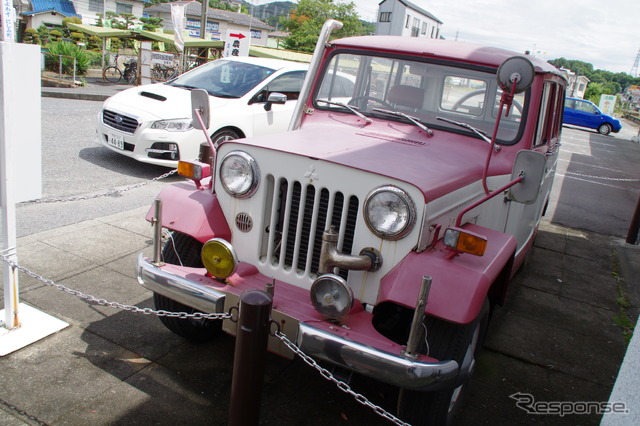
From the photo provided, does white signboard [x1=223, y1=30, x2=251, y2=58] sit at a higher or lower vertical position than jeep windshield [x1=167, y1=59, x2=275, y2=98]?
higher

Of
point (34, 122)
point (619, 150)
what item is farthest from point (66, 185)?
point (619, 150)

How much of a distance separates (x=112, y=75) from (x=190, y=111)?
50.3 ft

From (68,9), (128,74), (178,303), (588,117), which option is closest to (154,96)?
(178,303)

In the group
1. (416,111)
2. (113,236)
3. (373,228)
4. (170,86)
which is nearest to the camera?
(373,228)

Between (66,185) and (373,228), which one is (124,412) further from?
(66,185)

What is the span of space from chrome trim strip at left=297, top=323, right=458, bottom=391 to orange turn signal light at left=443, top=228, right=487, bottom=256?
21.3 inches

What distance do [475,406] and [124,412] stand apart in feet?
6.95

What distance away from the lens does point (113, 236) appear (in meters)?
5.50

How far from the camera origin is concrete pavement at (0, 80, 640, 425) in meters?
3.08

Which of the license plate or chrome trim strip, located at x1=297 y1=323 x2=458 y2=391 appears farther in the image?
the license plate

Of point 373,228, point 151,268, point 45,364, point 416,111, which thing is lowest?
point 45,364

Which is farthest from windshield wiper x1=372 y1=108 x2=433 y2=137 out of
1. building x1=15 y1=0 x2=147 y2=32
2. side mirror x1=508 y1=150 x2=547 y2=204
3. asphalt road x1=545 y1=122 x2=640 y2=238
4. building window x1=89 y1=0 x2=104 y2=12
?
building window x1=89 y1=0 x2=104 y2=12

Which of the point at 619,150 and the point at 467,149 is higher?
the point at 467,149

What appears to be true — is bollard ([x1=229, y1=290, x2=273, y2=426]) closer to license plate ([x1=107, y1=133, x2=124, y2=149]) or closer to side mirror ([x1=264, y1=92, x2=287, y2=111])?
side mirror ([x1=264, y1=92, x2=287, y2=111])
